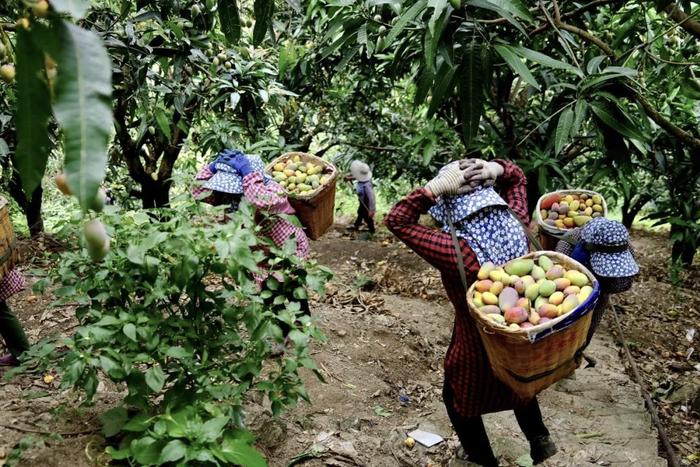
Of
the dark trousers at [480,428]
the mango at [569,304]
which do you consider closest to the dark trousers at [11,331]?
the dark trousers at [480,428]

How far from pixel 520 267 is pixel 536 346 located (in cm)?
31

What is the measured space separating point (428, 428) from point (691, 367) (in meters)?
2.43

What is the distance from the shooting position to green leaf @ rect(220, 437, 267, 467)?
4.57 ft

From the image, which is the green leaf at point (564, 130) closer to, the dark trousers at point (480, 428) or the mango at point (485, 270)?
the mango at point (485, 270)

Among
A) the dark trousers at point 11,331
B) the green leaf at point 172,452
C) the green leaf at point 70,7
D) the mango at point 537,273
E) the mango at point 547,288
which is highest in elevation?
the green leaf at point 70,7

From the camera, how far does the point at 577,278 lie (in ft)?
5.86

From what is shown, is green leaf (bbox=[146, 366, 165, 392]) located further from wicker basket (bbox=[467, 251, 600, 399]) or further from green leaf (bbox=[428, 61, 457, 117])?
green leaf (bbox=[428, 61, 457, 117])

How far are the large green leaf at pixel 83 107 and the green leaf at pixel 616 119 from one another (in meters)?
1.74

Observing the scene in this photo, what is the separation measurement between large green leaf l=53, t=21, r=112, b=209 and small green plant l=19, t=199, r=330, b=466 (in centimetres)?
91

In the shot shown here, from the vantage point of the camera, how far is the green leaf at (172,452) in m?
1.30

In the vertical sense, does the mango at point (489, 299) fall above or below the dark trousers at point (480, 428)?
above

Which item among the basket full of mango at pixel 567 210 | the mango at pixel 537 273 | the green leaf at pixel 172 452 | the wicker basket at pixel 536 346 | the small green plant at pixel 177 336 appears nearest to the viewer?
the green leaf at pixel 172 452

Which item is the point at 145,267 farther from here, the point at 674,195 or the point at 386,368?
the point at 674,195

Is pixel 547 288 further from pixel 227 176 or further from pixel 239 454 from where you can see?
pixel 227 176
